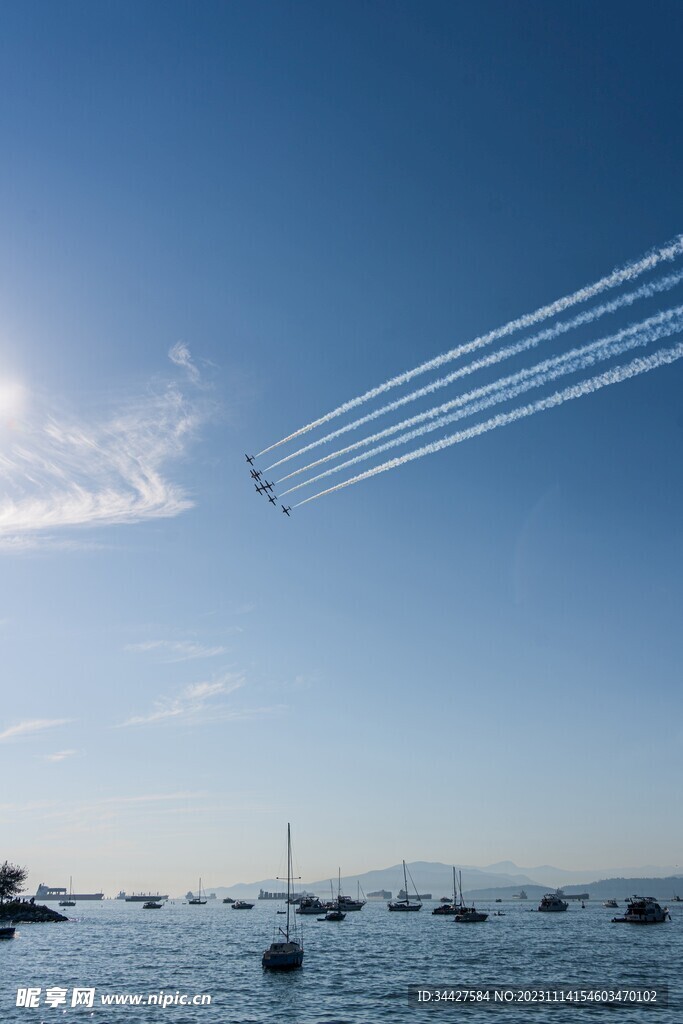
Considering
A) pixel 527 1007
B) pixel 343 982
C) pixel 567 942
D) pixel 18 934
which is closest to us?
pixel 527 1007

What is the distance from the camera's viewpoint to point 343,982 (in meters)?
91.0

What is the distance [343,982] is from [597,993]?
32.1m

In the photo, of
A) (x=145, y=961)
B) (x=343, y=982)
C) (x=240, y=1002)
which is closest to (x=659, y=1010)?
(x=343, y=982)

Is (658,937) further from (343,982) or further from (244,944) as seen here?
(343,982)

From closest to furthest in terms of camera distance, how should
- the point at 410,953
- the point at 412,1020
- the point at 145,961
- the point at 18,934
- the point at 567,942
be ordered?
the point at 412,1020
the point at 145,961
the point at 410,953
the point at 567,942
the point at 18,934

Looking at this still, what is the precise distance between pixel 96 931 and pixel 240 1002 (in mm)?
149367

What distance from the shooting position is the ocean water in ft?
232

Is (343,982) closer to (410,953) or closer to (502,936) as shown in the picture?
(410,953)

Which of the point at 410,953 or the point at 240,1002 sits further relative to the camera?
the point at 410,953

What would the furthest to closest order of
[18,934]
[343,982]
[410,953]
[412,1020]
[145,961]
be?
[18,934], [410,953], [145,961], [343,982], [412,1020]

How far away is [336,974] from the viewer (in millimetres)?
98625

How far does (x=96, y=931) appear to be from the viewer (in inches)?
7820

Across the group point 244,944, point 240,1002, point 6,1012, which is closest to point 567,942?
point 244,944

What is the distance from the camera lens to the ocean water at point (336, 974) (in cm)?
7075
